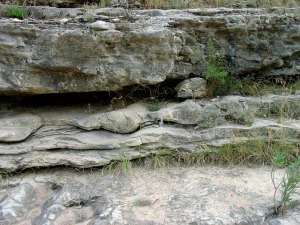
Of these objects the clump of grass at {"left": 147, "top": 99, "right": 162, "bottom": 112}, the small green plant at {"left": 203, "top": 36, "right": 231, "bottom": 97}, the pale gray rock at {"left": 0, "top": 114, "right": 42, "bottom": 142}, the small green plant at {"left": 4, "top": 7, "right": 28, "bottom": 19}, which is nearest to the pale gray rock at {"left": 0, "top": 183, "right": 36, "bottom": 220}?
the pale gray rock at {"left": 0, "top": 114, "right": 42, "bottom": 142}

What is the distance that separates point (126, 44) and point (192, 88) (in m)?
1.33

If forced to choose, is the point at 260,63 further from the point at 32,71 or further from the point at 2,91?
the point at 2,91

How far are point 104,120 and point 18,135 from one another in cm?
122

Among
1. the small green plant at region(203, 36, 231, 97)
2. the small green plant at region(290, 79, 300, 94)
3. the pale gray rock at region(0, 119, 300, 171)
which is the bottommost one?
the pale gray rock at region(0, 119, 300, 171)

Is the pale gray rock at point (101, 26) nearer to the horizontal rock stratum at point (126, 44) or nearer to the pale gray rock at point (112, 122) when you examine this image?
the horizontal rock stratum at point (126, 44)

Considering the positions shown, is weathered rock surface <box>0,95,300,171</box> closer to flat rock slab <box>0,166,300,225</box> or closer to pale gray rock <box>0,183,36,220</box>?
flat rock slab <box>0,166,300,225</box>

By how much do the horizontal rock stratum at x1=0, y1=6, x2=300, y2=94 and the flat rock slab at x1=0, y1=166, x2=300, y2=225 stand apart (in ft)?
4.28

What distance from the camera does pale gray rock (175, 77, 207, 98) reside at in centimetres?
504

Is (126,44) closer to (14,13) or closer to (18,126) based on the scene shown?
(14,13)

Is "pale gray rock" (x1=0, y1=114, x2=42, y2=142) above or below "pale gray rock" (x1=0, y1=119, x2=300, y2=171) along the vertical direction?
above

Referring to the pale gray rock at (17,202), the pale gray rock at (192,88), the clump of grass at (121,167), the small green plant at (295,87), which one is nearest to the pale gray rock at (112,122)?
the clump of grass at (121,167)

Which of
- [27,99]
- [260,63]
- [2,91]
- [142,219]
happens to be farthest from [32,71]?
[260,63]

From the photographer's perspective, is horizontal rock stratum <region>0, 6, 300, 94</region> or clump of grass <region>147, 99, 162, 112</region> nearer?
horizontal rock stratum <region>0, 6, 300, 94</region>

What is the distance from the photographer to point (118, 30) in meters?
4.37
